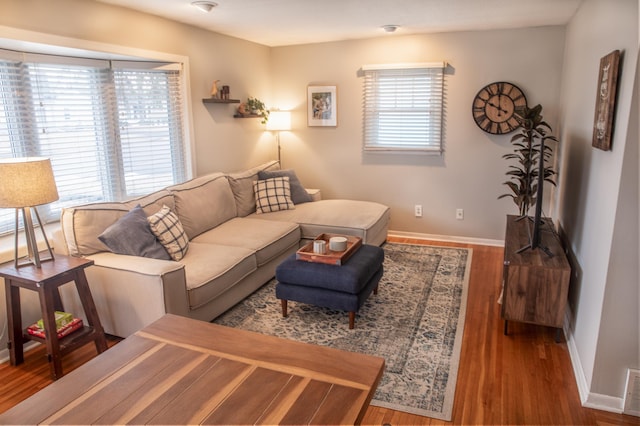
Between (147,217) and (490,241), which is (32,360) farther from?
(490,241)

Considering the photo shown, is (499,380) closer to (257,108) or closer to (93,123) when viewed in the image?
(93,123)

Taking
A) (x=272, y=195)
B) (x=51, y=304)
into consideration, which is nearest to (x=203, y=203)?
(x=272, y=195)

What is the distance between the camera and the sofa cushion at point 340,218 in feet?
14.1

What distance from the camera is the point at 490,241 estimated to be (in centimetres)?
505

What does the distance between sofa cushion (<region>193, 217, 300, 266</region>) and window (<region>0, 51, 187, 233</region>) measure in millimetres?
778

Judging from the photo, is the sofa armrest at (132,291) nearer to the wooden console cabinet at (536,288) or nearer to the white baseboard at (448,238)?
the wooden console cabinet at (536,288)

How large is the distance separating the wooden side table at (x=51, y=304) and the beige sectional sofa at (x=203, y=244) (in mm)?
165

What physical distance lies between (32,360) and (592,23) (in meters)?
4.31

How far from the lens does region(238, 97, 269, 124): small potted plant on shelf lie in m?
5.02

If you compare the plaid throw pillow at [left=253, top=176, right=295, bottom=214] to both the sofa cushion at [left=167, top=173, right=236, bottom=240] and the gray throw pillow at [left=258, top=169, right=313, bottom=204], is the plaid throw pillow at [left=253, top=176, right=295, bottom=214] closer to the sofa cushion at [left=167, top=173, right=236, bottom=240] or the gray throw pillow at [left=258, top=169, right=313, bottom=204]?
the gray throw pillow at [left=258, top=169, right=313, bottom=204]

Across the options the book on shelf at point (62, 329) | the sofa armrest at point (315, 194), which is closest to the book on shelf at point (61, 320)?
the book on shelf at point (62, 329)

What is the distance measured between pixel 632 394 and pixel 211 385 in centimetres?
213

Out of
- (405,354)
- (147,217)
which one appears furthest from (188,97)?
(405,354)

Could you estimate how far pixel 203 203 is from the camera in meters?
4.08
